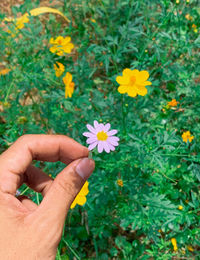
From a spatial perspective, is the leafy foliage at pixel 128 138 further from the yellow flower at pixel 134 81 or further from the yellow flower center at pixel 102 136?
the yellow flower center at pixel 102 136

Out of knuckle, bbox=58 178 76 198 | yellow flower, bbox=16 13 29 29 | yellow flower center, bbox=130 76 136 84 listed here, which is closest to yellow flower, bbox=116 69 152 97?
yellow flower center, bbox=130 76 136 84

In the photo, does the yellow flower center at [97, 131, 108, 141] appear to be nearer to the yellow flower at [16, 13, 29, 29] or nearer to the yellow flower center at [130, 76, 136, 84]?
the yellow flower center at [130, 76, 136, 84]

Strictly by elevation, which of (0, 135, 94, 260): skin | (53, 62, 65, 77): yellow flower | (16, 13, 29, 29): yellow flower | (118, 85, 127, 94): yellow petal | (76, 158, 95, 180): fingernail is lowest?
(0, 135, 94, 260): skin

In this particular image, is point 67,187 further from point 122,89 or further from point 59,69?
point 59,69

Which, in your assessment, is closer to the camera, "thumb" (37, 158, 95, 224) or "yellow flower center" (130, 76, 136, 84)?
"thumb" (37, 158, 95, 224)

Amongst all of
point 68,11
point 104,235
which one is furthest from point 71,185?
point 68,11

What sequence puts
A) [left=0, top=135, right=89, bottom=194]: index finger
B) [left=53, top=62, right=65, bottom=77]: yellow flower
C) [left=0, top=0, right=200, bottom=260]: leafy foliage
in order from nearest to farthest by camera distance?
[left=0, top=135, right=89, bottom=194]: index finger, [left=0, top=0, right=200, bottom=260]: leafy foliage, [left=53, top=62, right=65, bottom=77]: yellow flower

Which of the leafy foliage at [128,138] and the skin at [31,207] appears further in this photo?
the leafy foliage at [128,138]

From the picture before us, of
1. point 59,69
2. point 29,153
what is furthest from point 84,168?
point 59,69

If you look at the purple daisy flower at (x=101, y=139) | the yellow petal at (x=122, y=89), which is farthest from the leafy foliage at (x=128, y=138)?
the purple daisy flower at (x=101, y=139)
